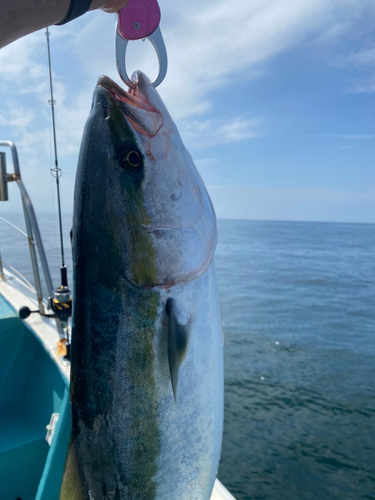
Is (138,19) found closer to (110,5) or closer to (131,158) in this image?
(110,5)

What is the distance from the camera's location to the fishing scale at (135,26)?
1130mm

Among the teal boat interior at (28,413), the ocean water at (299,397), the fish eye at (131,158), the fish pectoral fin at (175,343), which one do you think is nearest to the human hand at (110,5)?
the fish eye at (131,158)

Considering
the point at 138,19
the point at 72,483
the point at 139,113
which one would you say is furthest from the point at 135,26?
the point at 72,483

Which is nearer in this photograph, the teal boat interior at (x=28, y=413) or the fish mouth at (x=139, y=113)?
the fish mouth at (x=139, y=113)

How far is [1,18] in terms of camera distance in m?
0.91

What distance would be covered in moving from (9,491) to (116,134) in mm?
3484

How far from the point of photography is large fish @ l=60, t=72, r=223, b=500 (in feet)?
3.66

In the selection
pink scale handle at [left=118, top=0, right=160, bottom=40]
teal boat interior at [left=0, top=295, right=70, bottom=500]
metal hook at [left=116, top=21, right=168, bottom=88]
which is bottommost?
teal boat interior at [left=0, top=295, right=70, bottom=500]

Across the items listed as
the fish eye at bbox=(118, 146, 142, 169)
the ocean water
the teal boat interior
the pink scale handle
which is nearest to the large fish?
the fish eye at bbox=(118, 146, 142, 169)

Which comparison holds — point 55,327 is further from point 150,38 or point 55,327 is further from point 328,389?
point 328,389

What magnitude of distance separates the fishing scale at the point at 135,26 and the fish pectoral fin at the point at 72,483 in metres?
1.23

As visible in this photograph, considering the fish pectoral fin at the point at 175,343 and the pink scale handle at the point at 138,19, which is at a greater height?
the pink scale handle at the point at 138,19

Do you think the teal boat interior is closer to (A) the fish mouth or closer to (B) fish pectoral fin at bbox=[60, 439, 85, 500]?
(B) fish pectoral fin at bbox=[60, 439, 85, 500]

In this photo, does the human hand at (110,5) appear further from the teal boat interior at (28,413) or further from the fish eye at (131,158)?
the teal boat interior at (28,413)
